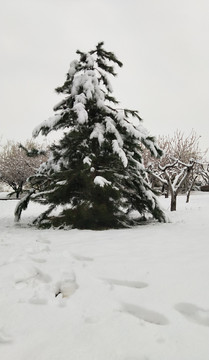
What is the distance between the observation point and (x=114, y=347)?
4.95ft

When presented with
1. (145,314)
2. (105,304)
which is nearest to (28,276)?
(105,304)

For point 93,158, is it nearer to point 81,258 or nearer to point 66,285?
point 81,258

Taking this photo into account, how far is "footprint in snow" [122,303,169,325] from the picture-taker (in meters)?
1.80

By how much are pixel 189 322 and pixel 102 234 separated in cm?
335

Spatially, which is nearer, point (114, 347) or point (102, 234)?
point (114, 347)

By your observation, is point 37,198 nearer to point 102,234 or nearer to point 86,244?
point 102,234

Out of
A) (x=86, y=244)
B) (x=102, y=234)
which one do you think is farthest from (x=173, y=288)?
(x=102, y=234)

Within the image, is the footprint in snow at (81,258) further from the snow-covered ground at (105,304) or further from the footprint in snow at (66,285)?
the footprint in snow at (66,285)

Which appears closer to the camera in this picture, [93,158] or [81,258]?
[81,258]

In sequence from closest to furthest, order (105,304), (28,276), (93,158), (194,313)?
(194,313), (105,304), (28,276), (93,158)

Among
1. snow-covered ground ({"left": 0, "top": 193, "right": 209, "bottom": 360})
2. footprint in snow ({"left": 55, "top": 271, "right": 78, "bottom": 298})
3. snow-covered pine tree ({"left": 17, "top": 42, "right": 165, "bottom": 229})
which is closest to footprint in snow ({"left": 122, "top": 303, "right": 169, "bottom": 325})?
snow-covered ground ({"left": 0, "top": 193, "right": 209, "bottom": 360})

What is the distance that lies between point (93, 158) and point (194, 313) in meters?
4.72

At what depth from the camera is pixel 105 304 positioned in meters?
2.04

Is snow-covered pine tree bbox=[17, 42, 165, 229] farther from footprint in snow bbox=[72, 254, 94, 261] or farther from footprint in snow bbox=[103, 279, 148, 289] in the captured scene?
footprint in snow bbox=[103, 279, 148, 289]
